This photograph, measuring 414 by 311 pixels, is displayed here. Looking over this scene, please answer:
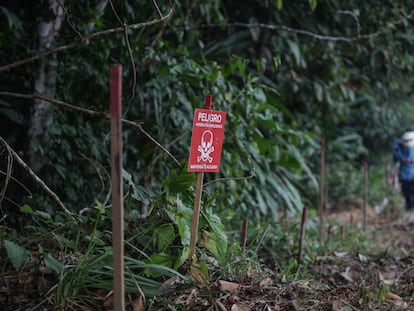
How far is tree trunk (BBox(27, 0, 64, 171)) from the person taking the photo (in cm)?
346

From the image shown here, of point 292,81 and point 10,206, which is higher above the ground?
point 292,81

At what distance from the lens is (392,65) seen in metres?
5.84

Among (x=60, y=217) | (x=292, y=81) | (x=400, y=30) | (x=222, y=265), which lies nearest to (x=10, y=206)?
(x=60, y=217)

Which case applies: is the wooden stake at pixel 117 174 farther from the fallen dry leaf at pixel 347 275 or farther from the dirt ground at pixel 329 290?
the fallen dry leaf at pixel 347 275

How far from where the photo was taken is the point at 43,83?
139 inches

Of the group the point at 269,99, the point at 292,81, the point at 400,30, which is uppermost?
the point at 400,30

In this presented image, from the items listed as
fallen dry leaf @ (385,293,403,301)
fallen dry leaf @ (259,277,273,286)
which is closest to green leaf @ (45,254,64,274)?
fallen dry leaf @ (259,277,273,286)

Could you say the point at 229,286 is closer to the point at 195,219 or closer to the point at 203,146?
the point at 195,219

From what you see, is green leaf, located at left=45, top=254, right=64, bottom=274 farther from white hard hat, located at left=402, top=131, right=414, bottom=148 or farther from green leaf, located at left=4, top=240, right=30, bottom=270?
white hard hat, located at left=402, top=131, right=414, bottom=148

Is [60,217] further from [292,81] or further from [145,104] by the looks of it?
[292,81]

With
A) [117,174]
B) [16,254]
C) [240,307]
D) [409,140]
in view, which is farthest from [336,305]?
[409,140]

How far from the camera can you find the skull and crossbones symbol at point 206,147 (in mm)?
2436

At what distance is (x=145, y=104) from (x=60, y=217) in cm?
140

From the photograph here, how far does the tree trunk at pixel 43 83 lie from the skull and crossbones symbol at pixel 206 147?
57.3 inches
